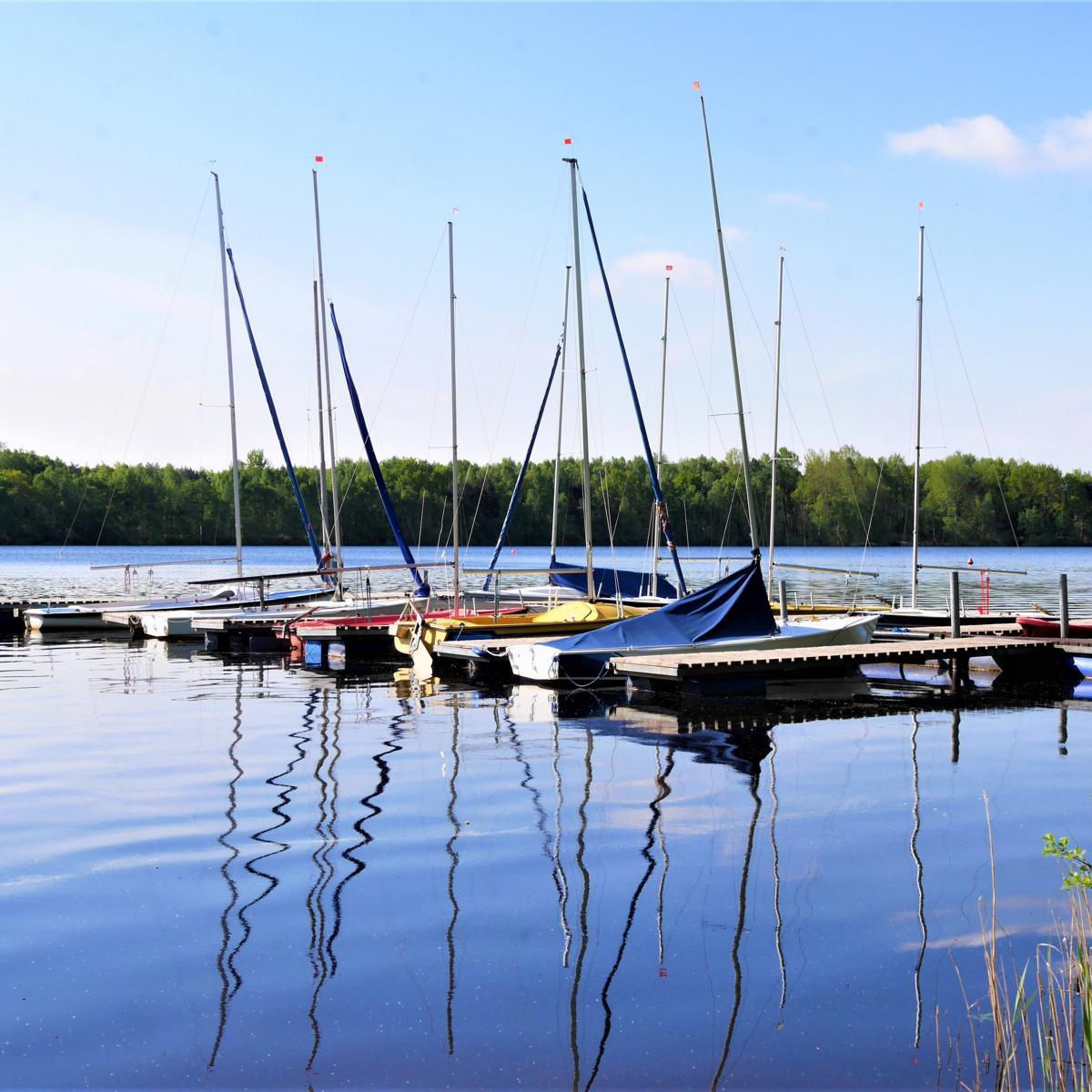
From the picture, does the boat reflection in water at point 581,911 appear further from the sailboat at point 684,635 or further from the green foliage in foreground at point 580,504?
the green foliage in foreground at point 580,504

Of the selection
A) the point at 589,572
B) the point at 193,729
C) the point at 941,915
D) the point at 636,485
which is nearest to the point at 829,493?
the point at 636,485

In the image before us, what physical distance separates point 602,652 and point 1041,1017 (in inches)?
687

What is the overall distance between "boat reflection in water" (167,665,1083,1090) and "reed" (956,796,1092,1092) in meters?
0.33

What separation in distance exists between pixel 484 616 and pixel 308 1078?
856 inches

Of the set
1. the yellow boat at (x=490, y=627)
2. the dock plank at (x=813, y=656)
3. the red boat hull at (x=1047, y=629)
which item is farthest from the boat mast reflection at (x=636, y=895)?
the red boat hull at (x=1047, y=629)

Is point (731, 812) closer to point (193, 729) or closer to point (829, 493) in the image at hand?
point (193, 729)

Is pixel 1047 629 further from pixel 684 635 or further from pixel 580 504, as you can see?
pixel 580 504

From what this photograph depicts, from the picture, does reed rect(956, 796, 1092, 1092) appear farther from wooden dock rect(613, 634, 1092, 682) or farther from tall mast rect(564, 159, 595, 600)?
tall mast rect(564, 159, 595, 600)

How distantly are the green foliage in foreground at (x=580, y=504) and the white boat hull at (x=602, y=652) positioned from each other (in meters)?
77.8

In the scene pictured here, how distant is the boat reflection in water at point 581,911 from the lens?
6426 mm

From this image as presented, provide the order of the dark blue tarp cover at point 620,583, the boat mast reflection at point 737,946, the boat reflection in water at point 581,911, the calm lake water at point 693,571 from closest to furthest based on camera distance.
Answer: the boat mast reflection at point 737,946
the boat reflection in water at point 581,911
the dark blue tarp cover at point 620,583
the calm lake water at point 693,571

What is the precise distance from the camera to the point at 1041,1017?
5.17 metres

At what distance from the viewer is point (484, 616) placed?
27766 mm

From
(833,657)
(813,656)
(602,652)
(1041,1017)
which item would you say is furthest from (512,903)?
(833,657)
